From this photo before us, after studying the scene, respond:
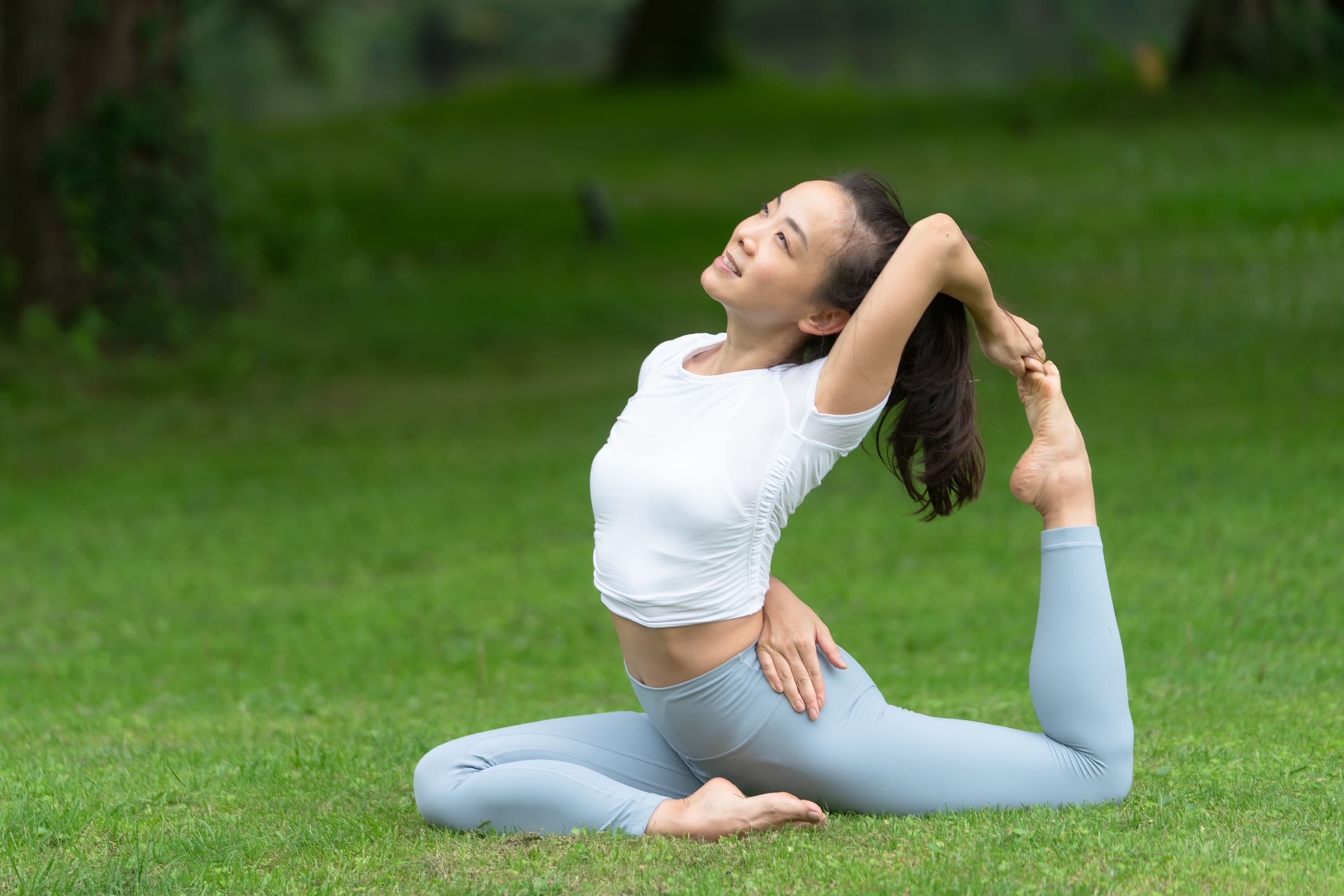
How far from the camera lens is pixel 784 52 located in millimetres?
44000

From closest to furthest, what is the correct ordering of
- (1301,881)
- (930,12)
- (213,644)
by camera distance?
(1301,881), (213,644), (930,12)

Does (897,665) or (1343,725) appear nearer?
(1343,725)

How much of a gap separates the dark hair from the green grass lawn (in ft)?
2.51

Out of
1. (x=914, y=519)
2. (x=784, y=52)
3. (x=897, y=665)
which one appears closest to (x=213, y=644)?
(x=897, y=665)

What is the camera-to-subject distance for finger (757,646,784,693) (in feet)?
11.5

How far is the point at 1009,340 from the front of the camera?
145 inches

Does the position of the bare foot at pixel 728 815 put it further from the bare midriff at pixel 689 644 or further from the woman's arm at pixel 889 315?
the woman's arm at pixel 889 315

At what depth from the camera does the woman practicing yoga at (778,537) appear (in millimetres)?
3443

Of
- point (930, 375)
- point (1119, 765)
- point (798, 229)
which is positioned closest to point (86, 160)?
point (798, 229)

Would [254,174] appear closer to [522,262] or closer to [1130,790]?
[522,262]

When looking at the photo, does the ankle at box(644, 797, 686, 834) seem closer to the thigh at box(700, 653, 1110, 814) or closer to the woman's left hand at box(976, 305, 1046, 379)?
the thigh at box(700, 653, 1110, 814)

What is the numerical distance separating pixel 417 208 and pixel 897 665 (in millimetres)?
14155

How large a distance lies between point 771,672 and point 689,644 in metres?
0.18

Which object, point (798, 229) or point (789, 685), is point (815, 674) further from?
point (798, 229)
